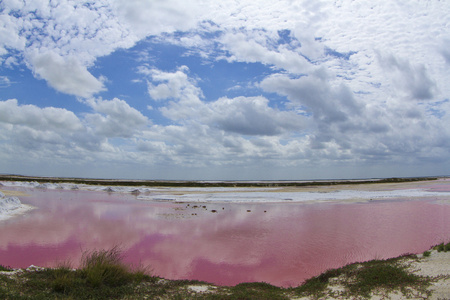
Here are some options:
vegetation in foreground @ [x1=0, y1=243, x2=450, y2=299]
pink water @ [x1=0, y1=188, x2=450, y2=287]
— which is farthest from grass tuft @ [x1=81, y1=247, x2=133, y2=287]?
pink water @ [x1=0, y1=188, x2=450, y2=287]

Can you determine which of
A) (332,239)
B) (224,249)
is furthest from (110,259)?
(332,239)

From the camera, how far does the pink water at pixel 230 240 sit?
11.4 metres

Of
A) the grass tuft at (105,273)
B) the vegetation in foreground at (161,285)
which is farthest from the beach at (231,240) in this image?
the grass tuft at (105,273)

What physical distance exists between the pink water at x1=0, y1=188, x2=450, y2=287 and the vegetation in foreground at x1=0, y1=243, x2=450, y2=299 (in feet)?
4.65

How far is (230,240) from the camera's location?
1551 cm

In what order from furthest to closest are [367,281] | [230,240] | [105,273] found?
[230,240] < [367,281] < [105,273]

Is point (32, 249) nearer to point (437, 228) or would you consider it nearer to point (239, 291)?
point (239, 291)

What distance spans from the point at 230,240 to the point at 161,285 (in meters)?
7.41

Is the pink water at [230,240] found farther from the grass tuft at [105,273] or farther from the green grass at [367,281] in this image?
the grass tuft at [105,273]

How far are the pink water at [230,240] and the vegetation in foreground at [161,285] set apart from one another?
1.42 meters

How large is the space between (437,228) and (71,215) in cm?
2448

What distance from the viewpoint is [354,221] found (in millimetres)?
20500

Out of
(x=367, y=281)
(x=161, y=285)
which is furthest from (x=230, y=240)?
(x=367, y=281)

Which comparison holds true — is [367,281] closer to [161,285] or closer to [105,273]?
[161,285]
